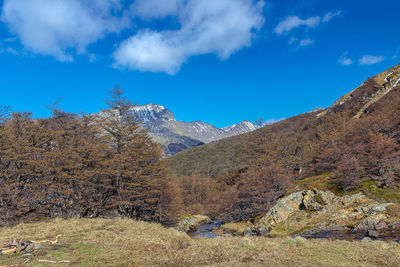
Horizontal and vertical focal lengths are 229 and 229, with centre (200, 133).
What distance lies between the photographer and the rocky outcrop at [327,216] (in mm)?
18531

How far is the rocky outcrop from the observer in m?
18.5

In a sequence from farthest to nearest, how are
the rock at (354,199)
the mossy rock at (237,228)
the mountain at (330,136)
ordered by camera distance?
the mountain at (330,136)
the mossy rock at (237,228)
the rock at (354,199)

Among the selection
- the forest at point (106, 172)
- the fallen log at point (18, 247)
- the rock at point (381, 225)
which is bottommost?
the rock at point (381, 225)

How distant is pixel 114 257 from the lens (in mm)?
10258

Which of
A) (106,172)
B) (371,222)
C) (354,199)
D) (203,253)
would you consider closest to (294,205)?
(354,199)

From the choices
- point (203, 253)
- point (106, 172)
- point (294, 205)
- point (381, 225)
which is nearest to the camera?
point (203, 253)

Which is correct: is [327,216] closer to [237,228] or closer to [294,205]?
[294,205]

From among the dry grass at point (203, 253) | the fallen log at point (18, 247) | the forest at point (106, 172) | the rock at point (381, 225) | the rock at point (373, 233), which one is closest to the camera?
the dry grass at point (203, 253)

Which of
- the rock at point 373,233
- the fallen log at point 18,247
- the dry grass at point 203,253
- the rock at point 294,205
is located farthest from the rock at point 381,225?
the fallen log at point 18,247

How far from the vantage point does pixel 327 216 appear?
24312 millimetres

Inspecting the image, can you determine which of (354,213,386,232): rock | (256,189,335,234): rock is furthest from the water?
(354,213,386,232): rock

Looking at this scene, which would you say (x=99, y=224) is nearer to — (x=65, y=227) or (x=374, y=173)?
(x=65, y=227)

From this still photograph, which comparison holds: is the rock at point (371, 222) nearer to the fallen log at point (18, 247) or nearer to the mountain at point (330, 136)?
the mountain at point (330, 136)

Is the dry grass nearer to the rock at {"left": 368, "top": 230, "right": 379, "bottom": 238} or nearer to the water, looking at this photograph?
the rock at {"left": 368, "top": 230, "right": 379, "bottom": 238}
